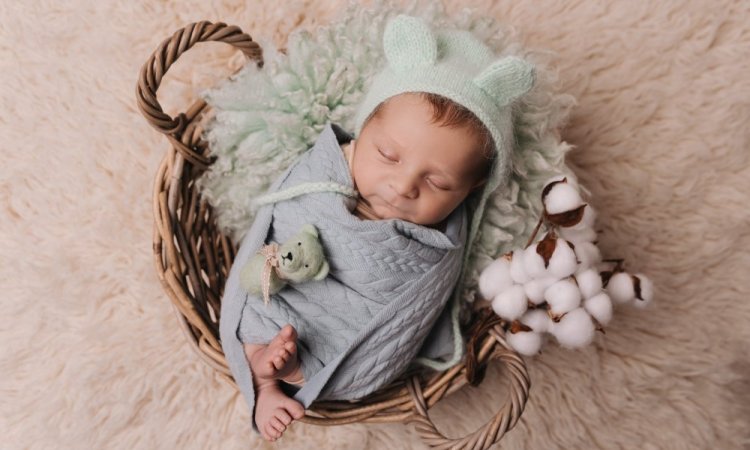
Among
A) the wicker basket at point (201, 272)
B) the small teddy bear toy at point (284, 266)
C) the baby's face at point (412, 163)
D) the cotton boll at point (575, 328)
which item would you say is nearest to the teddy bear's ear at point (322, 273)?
the small teddy bear toy at point (284, 266)

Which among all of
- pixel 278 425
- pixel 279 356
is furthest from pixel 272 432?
pixel 279 356

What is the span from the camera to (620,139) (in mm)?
1182

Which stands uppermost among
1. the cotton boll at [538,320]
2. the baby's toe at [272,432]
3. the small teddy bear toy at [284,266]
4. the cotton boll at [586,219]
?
the small teddy bear toy at [284,266]

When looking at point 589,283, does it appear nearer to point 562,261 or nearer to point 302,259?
point 562,261

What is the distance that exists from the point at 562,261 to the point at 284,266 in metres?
0.37

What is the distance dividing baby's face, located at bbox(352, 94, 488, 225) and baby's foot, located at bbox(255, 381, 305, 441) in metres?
0.31

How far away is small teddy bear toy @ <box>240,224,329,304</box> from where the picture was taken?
907mm

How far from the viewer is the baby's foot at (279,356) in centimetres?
88

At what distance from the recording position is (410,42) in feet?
3.02

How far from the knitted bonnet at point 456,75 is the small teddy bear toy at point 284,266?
0.76 ft

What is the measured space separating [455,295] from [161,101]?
662 mm

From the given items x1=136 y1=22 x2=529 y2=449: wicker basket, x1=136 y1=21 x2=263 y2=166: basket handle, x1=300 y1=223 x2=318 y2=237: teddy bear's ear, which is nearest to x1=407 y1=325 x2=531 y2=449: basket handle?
x1=136 y1=22 x2=529 y2=449: wicker basket

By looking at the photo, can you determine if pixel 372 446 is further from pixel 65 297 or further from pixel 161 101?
pixel 161 101

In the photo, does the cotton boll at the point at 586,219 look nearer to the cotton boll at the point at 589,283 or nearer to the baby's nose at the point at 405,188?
the cotton boll at the point at 589,283
